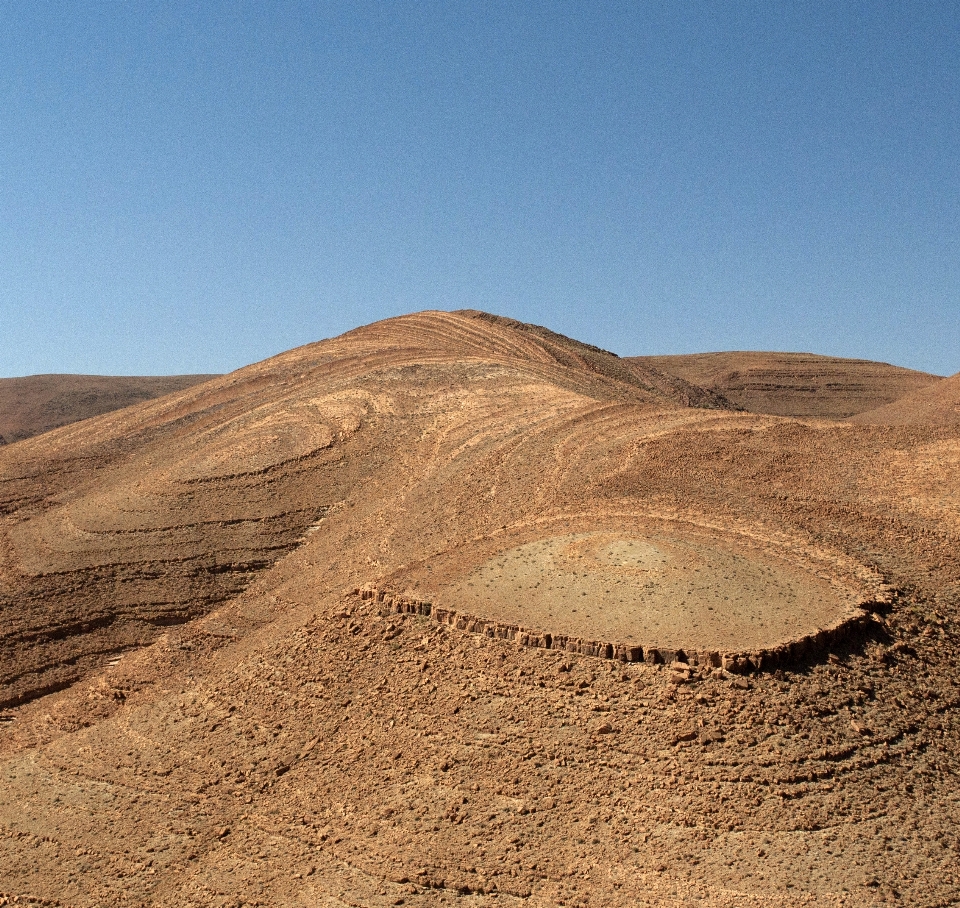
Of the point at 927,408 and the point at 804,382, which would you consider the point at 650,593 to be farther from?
the point at 804,382

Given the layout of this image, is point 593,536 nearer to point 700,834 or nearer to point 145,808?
point 700,834

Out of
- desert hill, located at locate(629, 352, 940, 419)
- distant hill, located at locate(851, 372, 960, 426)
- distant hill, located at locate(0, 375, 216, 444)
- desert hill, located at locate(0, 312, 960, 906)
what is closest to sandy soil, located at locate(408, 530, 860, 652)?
desert hill, located at locate(0, 312, 960, 906)

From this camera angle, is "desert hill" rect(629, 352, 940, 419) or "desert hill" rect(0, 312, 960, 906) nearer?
"desert hill" rect(0, 312, 960, 906)

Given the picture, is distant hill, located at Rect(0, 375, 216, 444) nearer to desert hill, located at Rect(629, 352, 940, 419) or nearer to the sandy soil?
desert hill, located at Rect(629, 352, 940, 419)

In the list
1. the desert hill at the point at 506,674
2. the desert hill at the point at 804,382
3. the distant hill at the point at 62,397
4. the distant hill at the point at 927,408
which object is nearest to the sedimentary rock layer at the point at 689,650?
the desert hill at the point at 506,674

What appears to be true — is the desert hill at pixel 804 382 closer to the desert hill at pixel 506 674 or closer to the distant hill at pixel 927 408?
the distant hill at pixel 927 408

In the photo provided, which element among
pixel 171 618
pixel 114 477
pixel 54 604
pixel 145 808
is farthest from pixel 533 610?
pixel 114 477
